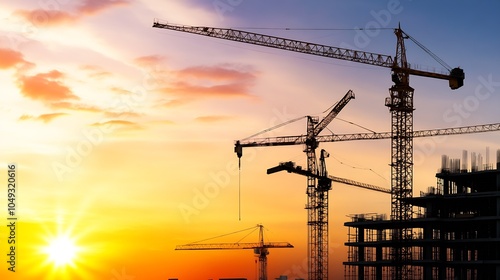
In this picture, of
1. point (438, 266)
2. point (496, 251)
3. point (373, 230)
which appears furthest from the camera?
point (373, 230)

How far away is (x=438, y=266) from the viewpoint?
152125 mm

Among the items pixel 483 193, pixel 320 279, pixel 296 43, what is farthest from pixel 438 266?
pixel 296 43

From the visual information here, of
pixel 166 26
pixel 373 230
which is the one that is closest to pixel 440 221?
pixel 373 230

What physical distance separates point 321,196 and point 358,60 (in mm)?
32210

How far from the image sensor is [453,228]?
15562 cm

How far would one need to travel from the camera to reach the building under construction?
144m

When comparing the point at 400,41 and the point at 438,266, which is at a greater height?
the point at 400,41

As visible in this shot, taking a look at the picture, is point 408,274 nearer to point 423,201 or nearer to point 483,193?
point 423,201

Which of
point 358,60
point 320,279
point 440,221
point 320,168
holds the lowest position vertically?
point 320,279

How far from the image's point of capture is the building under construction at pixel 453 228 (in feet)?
473

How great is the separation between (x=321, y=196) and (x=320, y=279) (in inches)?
685

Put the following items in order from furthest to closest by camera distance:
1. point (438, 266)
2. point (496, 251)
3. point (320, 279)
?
point (320, 279) < point (438, 266) < point (496, 251)

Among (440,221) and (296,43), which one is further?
(296,43)

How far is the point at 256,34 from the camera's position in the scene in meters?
172
